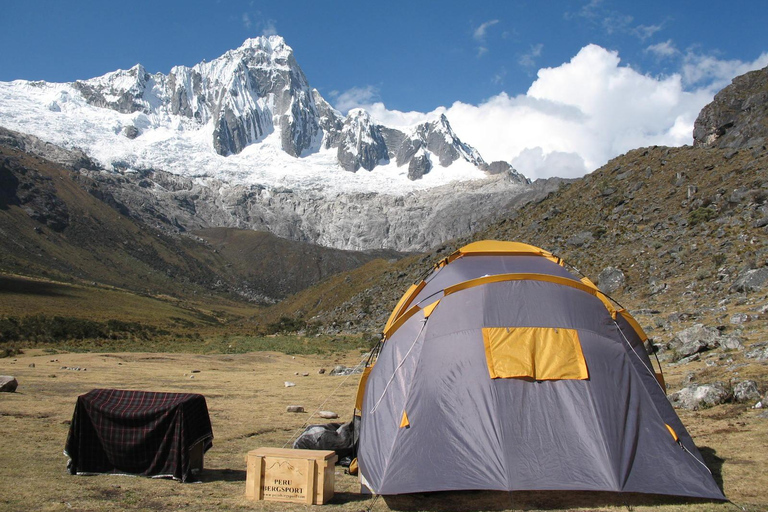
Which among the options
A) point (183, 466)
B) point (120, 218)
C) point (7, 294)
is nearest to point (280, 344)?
point (183, 466)

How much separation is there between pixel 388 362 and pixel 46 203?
189369mm

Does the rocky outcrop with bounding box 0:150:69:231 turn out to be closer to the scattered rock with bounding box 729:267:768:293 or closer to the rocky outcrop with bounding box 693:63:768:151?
the rocky outcrop with bounding box 693:63:768:151

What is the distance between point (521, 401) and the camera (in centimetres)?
977

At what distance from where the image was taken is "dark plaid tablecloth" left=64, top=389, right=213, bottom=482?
10.8 meters

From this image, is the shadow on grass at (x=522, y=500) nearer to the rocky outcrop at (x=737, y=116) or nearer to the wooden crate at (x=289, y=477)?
the wooden crate at (x=289, y=477)

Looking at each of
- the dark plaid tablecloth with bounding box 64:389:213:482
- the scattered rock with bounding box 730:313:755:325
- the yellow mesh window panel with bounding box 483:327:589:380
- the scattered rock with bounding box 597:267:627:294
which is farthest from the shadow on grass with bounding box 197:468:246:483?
Result: the scattered rock with bounding box 597:267:627:294

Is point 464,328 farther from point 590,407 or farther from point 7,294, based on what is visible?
point 7,294

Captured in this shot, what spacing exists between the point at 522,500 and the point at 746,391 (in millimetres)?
7910

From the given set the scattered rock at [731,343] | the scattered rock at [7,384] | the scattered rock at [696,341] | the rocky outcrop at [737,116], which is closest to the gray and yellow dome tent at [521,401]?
the scattered rock at [731,343]

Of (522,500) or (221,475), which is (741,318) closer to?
(522,500)

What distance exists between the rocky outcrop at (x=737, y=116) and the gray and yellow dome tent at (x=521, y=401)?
148ft

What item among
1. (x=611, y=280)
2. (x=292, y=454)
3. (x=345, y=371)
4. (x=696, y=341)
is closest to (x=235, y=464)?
(x=292, y=454)

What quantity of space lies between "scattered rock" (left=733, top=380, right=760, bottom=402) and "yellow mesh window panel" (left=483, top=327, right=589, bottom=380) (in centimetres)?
651

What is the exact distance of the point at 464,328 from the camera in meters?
10.8
